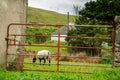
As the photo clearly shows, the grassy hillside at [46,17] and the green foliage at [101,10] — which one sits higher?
the grassy hillside at [46,17]

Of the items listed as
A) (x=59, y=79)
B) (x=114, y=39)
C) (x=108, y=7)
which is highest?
(x=108, y=7)

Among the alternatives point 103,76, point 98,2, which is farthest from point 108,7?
point 103,76

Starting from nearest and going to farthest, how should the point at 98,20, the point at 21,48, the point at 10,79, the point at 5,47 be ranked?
the point at 10,79
the point at 5,47
the point at 21,48
the point at 98,20

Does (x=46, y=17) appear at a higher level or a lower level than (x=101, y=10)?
higher

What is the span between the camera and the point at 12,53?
48.6 feet

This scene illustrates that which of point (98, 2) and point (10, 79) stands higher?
point (98, 2)

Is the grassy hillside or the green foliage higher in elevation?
the grassy hillside

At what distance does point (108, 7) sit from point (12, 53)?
2914 centimetres

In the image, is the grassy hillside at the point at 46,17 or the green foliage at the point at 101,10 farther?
the grassy hillside at the point at 46,17

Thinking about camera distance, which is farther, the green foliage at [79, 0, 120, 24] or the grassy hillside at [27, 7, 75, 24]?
the grassy hillside at [27, 7, 75, 24]

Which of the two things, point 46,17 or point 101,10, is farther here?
point 46,17

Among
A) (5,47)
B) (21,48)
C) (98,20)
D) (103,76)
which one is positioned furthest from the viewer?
(98,20)

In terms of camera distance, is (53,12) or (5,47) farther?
(53,12)

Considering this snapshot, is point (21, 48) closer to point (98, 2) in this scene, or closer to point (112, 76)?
point (112, 76)
